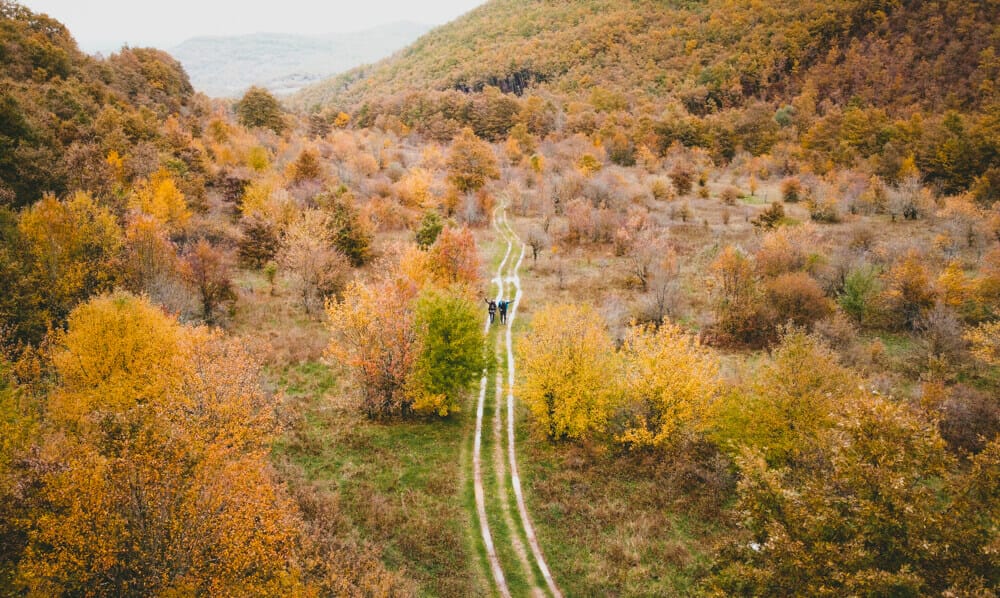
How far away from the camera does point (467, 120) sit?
11494cm

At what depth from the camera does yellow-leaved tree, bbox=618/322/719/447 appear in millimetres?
22750

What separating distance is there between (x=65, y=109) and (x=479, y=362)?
166 feet

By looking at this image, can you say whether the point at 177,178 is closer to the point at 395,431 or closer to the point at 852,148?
the point at 395,431

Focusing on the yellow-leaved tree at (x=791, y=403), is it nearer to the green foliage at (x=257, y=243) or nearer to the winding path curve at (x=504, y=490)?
the winding path curve at (x=504, y=490)

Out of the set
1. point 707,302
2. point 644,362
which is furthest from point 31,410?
point 707,302

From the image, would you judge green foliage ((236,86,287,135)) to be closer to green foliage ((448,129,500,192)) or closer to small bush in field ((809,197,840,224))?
green foliage ((448,129,500,192))

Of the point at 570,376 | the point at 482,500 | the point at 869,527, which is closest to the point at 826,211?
the point at 570,376

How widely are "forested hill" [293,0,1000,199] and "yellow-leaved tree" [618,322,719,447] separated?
201 ft

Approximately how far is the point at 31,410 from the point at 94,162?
30.7 m

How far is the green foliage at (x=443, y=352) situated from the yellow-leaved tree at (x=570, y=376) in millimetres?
3076

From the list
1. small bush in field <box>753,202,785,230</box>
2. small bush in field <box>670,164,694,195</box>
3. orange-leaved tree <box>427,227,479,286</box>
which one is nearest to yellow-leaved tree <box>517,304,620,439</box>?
orange-leaved tree <box>427,227,479,286</box>

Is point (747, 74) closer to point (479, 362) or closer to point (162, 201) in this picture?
point (479, 362)

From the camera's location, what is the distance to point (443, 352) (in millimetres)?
25984

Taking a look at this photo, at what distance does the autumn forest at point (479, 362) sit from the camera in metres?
12.3
